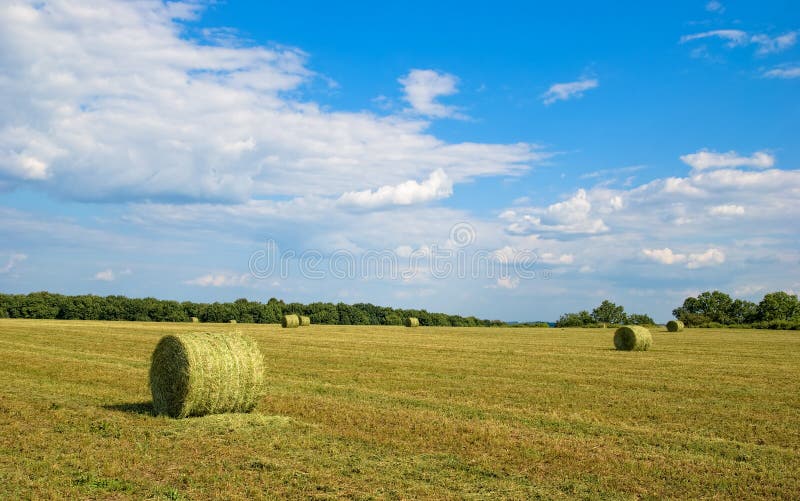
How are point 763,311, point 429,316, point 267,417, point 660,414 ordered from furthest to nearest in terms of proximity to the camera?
1. point 429,316
2. point 763,311
3. point 660,414
4. point 267,417

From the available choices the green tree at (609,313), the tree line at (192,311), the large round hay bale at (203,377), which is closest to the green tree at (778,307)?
the green tree at (609,313)

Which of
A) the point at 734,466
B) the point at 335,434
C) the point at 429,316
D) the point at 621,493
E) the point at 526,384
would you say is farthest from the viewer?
the point at 429,316

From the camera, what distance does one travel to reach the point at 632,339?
1217 inches

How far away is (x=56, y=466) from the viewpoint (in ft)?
28.5

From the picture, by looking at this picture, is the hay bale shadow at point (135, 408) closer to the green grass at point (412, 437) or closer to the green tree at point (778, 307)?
the green grass at point (412, 437)

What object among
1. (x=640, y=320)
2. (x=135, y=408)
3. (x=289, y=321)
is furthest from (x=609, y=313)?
(x=135, y=408)

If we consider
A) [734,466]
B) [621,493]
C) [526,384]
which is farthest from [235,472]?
[526,384]

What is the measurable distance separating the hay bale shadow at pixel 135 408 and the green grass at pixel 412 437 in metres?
0.06

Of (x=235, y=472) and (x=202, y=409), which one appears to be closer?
(x=235, y=472)

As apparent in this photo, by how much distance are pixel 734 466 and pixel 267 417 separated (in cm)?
794

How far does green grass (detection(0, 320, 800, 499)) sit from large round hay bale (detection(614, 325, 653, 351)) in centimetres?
1115

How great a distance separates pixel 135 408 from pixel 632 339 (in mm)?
24600

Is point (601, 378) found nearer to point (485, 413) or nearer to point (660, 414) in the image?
point (660, 414)

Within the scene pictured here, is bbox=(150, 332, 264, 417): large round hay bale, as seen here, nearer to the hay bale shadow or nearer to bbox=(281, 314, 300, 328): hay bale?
the hay bale shadow
